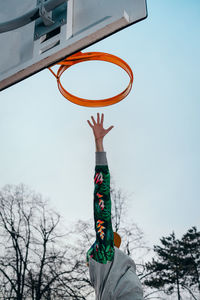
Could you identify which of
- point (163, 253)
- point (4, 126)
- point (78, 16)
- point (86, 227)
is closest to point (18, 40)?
point (78, 16)

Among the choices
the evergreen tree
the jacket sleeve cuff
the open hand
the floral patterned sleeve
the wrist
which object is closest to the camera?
the floral patterned sleeve

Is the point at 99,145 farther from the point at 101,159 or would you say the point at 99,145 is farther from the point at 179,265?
the point at 179,265

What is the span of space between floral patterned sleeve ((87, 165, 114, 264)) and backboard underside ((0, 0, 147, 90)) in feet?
3.05

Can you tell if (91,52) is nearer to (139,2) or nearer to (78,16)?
(78,16)

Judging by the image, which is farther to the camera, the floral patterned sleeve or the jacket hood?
the floral patterned sleeve

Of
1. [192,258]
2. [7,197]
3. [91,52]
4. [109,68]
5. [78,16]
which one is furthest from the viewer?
[192,258]

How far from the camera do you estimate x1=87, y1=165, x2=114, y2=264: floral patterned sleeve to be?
2.00 meters

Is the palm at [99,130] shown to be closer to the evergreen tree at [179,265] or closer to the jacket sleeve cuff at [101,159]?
the jacket sleeve cuff at [101,159]

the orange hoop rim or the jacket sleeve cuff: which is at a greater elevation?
the orange hoop rim

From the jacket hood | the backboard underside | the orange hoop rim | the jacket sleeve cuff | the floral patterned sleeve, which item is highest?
the orange hoop rim

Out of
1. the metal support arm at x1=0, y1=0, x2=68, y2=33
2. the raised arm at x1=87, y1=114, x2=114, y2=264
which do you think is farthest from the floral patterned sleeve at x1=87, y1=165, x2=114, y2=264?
the metal support arm at x1=0, y1=0, x2=68, y2=33

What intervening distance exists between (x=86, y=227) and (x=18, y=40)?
14.7m

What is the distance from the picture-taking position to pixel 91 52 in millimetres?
2727

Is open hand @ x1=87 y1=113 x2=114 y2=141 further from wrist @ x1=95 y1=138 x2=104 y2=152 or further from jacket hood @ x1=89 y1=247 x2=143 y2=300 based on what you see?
jacket hood @ x1=89 y1=247 x2=143 y2=300
